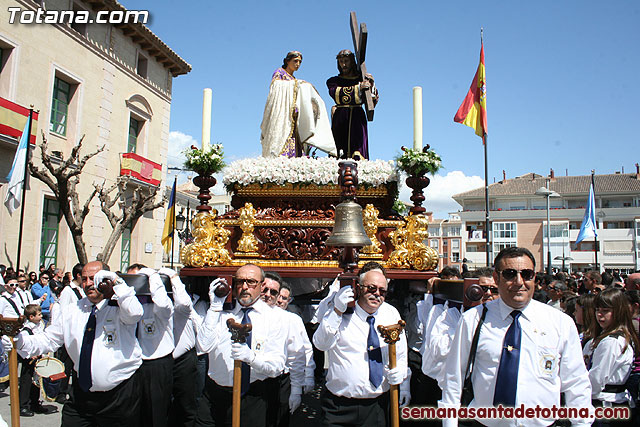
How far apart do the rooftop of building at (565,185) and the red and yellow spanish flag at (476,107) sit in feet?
144

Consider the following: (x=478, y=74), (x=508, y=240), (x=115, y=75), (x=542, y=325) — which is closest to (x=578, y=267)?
(x=508, y=240)

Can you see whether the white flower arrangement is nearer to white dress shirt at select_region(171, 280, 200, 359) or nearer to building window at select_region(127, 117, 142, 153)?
white dress shirt at select_region(171, 280, 200, 359)

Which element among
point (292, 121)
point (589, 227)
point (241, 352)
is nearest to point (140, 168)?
point (292, 121)

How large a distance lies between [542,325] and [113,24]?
23.8 metres

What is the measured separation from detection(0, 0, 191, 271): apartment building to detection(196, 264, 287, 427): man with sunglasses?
1499 centimetres

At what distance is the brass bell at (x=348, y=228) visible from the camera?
16.0ft

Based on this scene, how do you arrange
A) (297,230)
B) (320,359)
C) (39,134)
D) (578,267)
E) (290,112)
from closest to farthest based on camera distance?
(297,230), (290,112), (320,359), (39,134), (578,267)

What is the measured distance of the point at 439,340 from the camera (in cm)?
446

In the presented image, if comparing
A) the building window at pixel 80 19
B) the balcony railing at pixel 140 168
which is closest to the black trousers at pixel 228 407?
the building window at pixel 80 19

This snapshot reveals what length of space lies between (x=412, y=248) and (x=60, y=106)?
59.9 ft

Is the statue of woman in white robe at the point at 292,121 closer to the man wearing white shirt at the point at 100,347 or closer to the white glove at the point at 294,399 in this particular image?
the man wearing white shirt at the point at 100,347

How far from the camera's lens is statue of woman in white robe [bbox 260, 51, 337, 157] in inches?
288

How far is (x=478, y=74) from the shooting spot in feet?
48.1

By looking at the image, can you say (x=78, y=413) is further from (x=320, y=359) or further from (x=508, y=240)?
(x=508, y=240)
